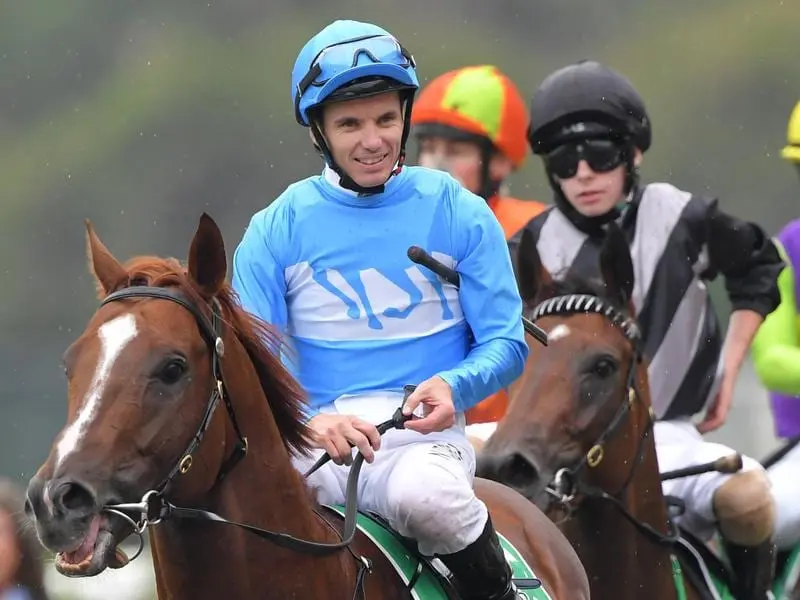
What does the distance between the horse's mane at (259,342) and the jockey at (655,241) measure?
2.43 metres

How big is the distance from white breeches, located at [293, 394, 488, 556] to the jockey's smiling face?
0.53 metres

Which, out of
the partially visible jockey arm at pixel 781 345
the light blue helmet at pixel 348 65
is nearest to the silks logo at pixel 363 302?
the light blue helmet at pixel 348 65

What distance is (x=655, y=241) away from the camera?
6.49 m

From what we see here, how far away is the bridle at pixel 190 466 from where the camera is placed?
11.7 ft

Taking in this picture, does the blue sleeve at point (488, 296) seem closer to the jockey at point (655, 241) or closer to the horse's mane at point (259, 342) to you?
the horse's mane at point (259, 342)

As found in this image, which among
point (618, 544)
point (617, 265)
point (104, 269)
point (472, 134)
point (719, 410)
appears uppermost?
point (472, 134)

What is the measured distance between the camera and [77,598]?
9109 mm

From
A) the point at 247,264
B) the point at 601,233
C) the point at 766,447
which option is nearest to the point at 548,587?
the point at 247,264

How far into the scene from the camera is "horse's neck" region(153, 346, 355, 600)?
12.6 feet

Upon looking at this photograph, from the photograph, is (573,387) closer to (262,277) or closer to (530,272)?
(530,272)

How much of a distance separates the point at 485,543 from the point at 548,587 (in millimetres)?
589

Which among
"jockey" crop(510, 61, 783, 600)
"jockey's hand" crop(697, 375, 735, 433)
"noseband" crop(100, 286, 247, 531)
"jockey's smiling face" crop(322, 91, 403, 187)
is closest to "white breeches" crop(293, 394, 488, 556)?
"noseband" crop(100, 286, 247, 531)

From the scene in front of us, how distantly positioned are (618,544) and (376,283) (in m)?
1.75

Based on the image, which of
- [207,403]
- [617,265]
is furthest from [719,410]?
[207,403]
